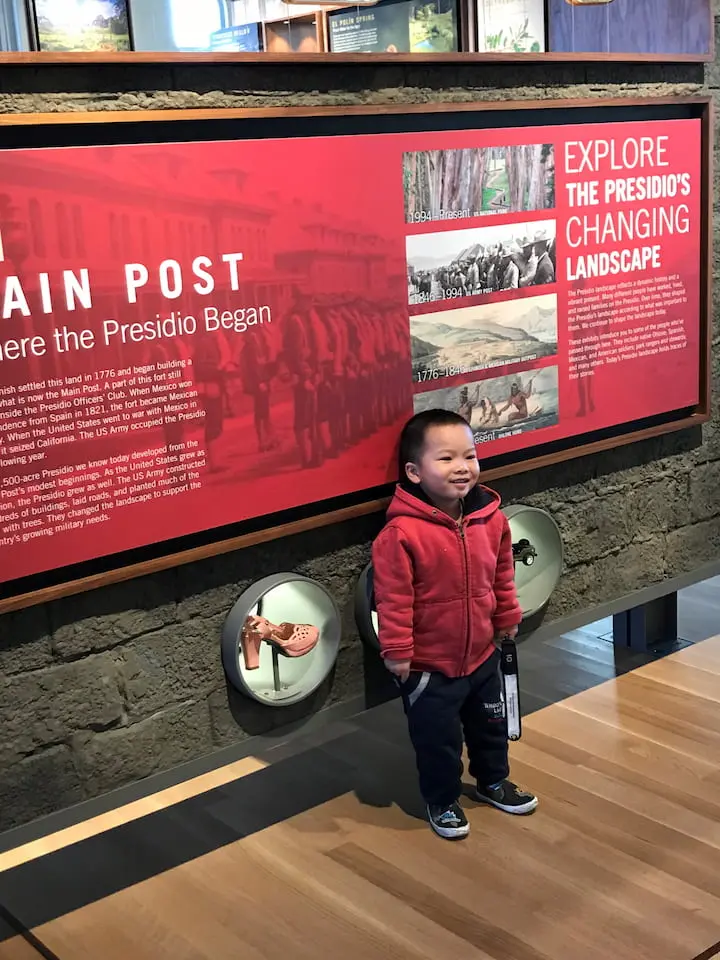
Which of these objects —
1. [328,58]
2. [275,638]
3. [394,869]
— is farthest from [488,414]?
[394,869]

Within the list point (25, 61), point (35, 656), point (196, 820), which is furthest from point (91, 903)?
point (25, 61)

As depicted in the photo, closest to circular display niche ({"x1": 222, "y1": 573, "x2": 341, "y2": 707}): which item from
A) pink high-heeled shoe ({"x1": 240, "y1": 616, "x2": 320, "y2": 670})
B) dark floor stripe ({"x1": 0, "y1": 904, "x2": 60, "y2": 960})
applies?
pink high-heeled shoe ({"x1": 240, "y1": 616, "x2": 320, "y2": 670})

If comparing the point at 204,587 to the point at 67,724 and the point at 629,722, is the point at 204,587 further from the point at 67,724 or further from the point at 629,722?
the point at 629,722

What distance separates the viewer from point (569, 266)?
312 centimetres

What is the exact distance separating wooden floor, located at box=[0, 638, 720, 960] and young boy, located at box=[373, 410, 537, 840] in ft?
0.60

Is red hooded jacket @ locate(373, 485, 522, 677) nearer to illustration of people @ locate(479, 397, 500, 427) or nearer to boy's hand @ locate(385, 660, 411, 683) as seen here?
boy's hand @ locate(385, 660, 411, 683)

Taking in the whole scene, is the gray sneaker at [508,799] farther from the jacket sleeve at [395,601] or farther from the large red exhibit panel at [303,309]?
the large red exhibit panel at [303,309]

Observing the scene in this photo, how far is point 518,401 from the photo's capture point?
308 cm

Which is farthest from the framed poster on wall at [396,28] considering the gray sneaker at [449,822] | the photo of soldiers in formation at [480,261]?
the gray sneaker at [449,822]

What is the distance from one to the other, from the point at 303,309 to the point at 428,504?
0.54 m

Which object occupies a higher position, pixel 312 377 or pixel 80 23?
pixel 80 23

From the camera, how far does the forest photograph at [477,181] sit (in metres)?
2.78

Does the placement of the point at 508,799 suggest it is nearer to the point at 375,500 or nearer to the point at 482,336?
the point at 375,500

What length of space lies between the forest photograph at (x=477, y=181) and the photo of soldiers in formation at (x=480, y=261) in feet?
0.18
